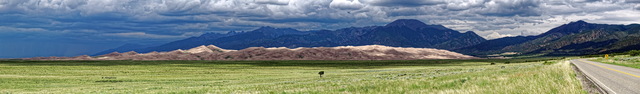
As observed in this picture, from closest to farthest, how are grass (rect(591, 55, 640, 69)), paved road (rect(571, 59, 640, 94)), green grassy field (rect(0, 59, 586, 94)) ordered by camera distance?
paved road (rect(571, 59, 640, 94)), green grassy field (rect(0, 59, 586, 94)), grass (rect(591, 55, 640, 69))

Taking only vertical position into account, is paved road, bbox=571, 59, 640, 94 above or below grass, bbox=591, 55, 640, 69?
above

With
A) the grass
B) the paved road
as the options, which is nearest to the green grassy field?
the paved road

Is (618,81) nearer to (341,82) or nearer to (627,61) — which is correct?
(341,82)

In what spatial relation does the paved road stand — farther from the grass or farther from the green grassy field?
the grass

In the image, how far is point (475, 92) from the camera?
60.7 feet

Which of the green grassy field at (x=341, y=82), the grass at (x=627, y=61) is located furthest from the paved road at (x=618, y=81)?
the grass at (x=627, y=61)

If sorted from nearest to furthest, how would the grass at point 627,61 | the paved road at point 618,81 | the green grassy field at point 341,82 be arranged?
the paved road at point 618,81 → the green grassy field at point 341,82 → the grass at point 627,61

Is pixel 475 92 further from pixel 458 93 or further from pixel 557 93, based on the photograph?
pixel 557 93

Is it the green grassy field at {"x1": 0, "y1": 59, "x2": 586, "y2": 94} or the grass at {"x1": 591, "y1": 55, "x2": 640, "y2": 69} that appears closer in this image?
the green grassy field at {"x1": 0, "y1": 59, "x2": 586, "y2": 94}

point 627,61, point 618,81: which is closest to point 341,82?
point 618,81

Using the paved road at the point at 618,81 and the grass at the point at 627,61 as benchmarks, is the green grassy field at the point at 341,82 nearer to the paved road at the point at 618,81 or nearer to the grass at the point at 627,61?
the paved road at the point at 618,81

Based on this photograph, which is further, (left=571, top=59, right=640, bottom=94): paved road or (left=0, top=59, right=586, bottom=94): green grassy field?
(left=0, top=59, right=586, bottom=94): green grassy field

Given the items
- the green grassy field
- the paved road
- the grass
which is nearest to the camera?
the paved road

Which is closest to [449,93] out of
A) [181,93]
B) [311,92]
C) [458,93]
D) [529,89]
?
[458,93]
